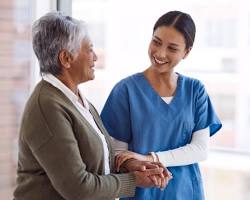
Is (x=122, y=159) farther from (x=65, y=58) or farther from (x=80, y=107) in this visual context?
(x=65, y=58)

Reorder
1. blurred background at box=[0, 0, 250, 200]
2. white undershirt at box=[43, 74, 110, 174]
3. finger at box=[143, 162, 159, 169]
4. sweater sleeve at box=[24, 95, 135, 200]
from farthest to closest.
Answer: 1. blurred background at box=[0, 0, 250, 200]
2. finger at box=[143, 162, 159, 169]
3. white undershirt at box=[43, 74, 110, 174]
4. sweater sleeve at box=[24, 95, 135, 200]

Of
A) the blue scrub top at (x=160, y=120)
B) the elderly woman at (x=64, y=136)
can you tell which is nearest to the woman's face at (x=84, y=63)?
the elderly woman at (x=64, y=136)

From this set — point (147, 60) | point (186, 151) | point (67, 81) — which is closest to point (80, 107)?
point (67, 81)

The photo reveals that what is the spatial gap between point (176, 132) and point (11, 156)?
1152 mm

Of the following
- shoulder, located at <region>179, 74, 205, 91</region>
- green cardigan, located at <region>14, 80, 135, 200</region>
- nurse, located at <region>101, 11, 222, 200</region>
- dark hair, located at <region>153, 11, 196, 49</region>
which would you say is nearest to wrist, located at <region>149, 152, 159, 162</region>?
nurse, located at <region>101, 11, 222, 200</region>

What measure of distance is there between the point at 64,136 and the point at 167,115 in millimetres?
509

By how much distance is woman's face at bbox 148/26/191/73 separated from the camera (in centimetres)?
163

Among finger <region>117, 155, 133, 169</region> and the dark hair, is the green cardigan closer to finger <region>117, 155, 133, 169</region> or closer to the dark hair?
finger <region>117, 155, 133, 169</region>

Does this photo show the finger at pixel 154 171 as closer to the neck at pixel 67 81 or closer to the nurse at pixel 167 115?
the nurse at pixel 167 115

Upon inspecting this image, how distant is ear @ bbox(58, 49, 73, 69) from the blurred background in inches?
29.9

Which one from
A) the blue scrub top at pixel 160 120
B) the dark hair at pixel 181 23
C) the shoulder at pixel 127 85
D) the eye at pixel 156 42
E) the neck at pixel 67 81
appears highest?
the dark hair at pixel 181 23

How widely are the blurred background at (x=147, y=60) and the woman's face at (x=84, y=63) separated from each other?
71cm

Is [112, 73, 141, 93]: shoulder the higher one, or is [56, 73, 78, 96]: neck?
[56, 73, 78, 96]: neck

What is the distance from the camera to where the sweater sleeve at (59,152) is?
131cm
